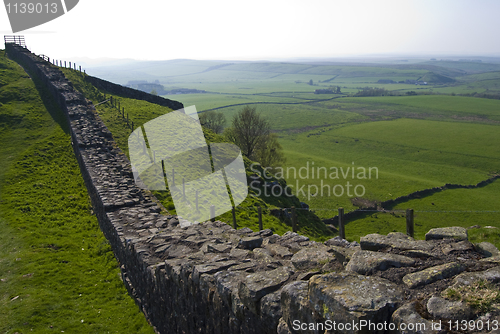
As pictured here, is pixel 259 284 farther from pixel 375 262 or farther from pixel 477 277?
pixel 477 277

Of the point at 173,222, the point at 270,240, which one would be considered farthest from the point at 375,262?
the point at 173,222

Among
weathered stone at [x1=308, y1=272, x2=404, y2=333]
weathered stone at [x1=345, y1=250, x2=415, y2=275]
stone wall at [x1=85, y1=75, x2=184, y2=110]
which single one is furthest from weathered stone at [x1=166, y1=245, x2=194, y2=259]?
stone wall at [x1=85, y1=75, x2=184, y2=110]

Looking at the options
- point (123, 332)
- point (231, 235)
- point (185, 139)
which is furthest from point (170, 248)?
point (185, 139)

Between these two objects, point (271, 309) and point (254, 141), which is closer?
point (271, 309)

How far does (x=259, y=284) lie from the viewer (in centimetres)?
580

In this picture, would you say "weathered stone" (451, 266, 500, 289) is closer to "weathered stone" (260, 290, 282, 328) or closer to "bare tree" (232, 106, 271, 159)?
"weathered stone" (260, 290, 282, 328)

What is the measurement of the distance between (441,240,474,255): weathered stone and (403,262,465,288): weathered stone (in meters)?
1.07

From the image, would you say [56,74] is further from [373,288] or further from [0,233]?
[373,288]

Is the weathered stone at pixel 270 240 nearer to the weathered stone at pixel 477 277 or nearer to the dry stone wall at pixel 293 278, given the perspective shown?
the dry stone wall at pixel 293 278

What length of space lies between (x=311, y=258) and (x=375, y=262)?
1418 mm

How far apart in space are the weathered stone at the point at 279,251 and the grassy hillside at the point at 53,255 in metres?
5.18

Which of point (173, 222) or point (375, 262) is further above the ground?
point (375, 262)

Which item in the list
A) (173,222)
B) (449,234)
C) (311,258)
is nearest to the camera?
(311,258)

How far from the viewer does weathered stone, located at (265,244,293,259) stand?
24.4 feet
